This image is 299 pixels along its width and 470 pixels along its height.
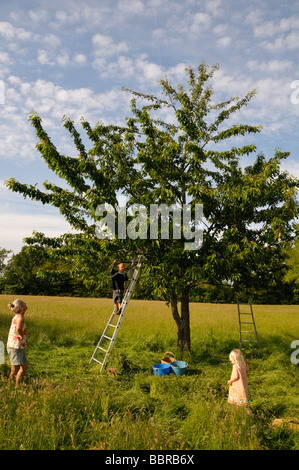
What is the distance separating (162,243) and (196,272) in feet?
5.13

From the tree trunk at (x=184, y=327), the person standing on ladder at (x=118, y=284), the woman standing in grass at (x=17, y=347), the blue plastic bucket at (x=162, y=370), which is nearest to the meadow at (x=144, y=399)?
the blue plastic bucket at (x=162, y=370)

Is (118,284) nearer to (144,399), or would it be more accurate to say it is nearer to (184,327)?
(184,327)

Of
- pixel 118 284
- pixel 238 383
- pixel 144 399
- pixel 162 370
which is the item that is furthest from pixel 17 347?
pixel 238 383

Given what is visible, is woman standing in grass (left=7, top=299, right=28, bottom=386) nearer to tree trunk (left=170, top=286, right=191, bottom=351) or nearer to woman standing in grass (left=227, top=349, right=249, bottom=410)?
woman standing in grass (left=227, top=349, right=249, bottom=410)

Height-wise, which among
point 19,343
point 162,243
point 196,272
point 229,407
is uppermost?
point 162,243

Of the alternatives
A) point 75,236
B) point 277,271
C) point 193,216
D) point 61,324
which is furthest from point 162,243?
point 61,324

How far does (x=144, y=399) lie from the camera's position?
6.35m

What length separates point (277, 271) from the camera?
403 inches

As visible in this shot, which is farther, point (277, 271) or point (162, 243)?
point (277, 271)

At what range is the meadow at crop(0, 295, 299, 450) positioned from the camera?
4.50 meters

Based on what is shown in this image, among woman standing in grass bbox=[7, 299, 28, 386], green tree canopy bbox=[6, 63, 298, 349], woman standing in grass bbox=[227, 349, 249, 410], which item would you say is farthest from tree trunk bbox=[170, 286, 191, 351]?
woman standing in grass bbox=[7, 299, 28, 386]

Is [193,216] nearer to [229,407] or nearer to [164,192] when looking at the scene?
[164,192]

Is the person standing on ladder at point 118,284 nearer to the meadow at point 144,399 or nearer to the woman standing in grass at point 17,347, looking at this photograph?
the meadow at point 144,399

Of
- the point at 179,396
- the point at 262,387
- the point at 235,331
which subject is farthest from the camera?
the point at 235,331
